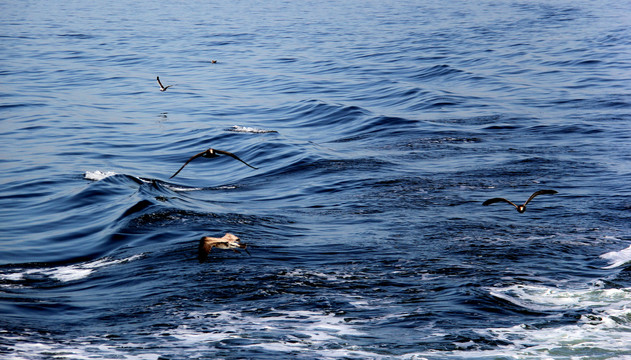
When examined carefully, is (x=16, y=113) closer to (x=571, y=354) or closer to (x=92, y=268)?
(x=92, y=268)

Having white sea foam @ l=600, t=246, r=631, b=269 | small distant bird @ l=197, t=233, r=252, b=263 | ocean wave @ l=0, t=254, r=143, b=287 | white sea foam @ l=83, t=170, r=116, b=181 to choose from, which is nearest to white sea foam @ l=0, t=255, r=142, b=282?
ocean wave @ l=0, t=254, r=143, b=287

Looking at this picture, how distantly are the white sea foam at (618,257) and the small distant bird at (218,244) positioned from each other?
5.08 meters

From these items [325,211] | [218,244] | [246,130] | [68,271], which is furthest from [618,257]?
[246,130]

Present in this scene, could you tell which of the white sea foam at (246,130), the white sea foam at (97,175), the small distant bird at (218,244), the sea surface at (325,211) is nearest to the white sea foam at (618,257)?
the sea surface at (325,211)

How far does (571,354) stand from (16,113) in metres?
21.0

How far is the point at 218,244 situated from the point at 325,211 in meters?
2.88

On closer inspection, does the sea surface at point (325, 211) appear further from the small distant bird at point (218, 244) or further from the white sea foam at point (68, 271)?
the small distant bird at point (218, 244)

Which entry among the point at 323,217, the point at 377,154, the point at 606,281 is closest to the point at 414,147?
the point at 377,154

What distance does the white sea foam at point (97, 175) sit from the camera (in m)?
15.6

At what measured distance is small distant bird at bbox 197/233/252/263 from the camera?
10031 mm

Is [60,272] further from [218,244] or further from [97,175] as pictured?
[97,175]

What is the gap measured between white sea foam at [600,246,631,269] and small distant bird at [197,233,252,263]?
508 centimetres

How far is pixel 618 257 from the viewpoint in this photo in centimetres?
985

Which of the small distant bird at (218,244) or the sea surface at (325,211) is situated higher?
the small distant bird at (218,244)
